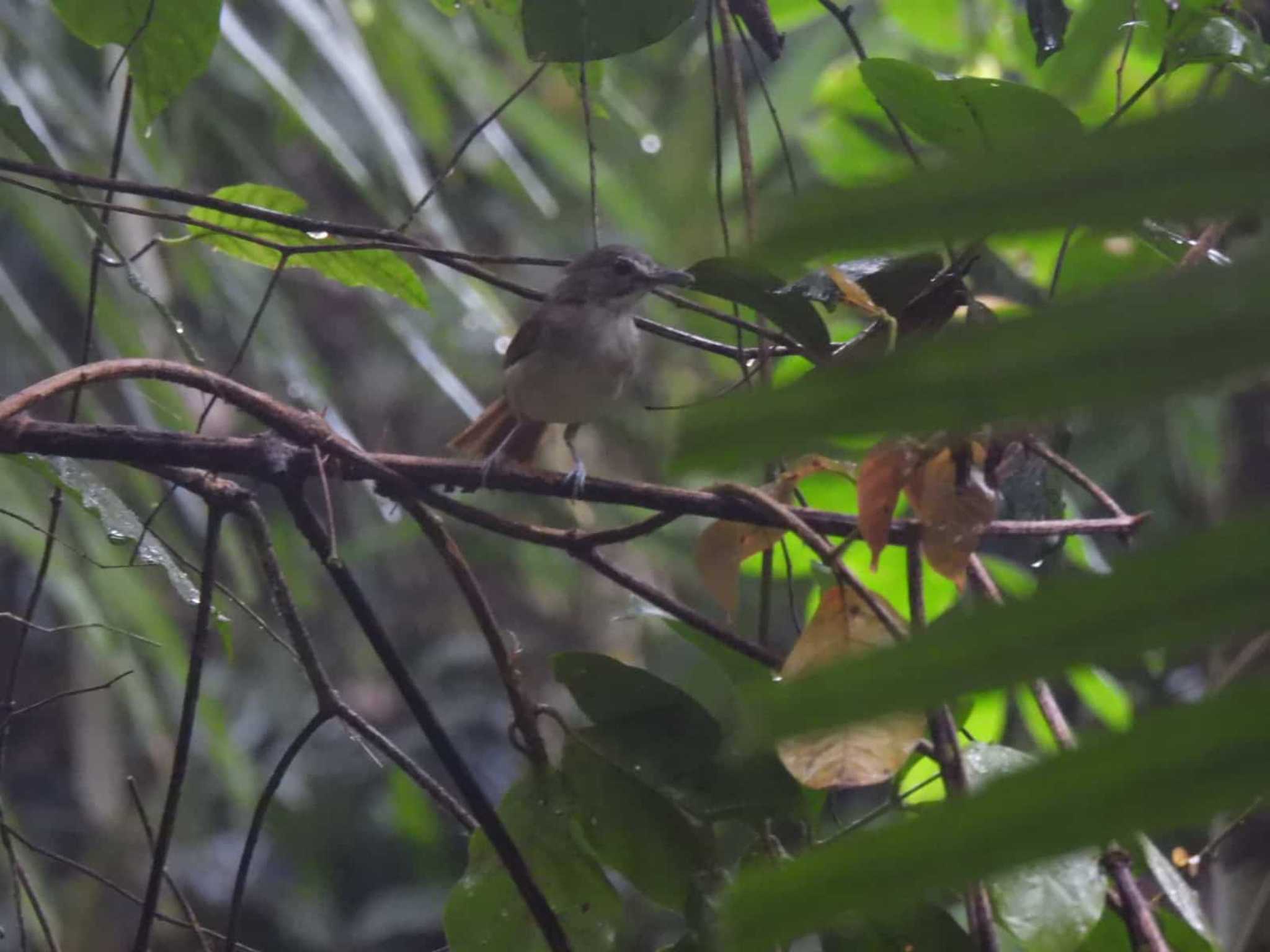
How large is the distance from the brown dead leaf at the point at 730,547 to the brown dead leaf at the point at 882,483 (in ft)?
0.58

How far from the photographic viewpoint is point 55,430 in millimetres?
1295

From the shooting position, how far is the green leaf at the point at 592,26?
4.83 ft

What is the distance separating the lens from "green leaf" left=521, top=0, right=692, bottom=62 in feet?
4.83

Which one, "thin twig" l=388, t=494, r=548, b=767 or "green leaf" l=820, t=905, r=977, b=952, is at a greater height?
"thin twig" l=388, t=494, r=548, b=767

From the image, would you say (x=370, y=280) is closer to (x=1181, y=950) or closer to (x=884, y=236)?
(x=1181, y=950)

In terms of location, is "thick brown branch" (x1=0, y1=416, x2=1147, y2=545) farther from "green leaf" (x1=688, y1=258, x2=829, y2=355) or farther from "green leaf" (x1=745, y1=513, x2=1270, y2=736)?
"green leaf" (x1=745, y1=513, x2=1270, y2=736)

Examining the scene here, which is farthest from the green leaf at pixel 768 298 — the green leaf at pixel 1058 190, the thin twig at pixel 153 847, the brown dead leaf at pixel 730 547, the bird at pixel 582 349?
the bird at pixel 582 349

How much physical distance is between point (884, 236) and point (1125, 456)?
3.75 m

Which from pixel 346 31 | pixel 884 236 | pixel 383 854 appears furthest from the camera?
pixel 383 854

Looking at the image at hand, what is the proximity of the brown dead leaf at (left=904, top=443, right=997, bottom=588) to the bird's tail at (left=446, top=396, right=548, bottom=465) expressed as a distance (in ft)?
5.67

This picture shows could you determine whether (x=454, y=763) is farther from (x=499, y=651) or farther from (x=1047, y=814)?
(x=1047, y=814)

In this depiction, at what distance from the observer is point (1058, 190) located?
37cm

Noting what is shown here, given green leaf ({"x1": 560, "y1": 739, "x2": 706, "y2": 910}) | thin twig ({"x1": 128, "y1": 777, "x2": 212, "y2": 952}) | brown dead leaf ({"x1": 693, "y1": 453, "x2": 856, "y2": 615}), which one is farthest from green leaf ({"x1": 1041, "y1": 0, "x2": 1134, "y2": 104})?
thin twig ({"x1": 128, "y1": 777, "x2": 212, "y2": 952})

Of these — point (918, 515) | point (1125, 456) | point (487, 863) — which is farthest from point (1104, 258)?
point (1125, 456)
